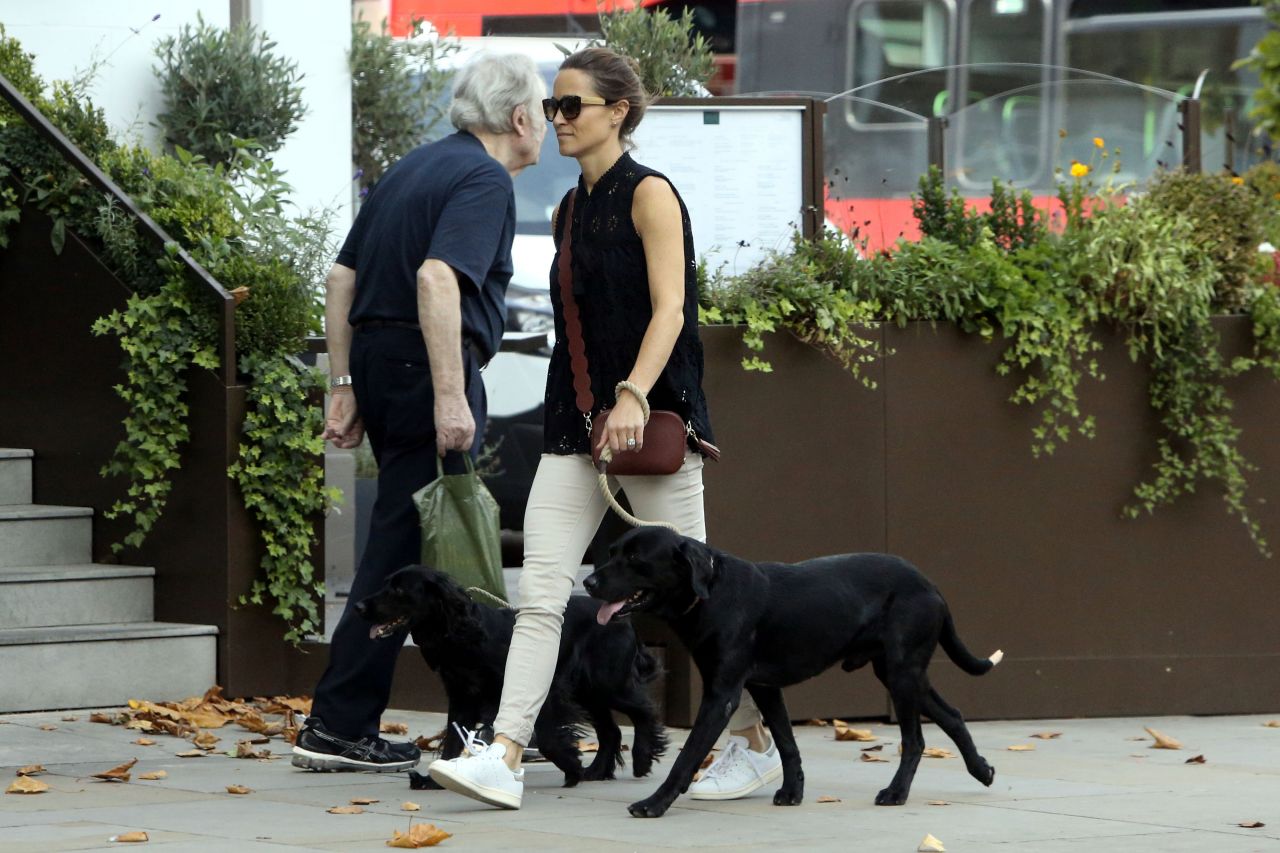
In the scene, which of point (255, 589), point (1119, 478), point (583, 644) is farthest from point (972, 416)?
point (255, 589)

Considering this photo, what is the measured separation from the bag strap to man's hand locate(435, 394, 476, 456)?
16.8 inches

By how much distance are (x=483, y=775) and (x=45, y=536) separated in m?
3.16

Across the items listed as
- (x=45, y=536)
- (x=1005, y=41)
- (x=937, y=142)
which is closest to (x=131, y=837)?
(x=45, y=536)

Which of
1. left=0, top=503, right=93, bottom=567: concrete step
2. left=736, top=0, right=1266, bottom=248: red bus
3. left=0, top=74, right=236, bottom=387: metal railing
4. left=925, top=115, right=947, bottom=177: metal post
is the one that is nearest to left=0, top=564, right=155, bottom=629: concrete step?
left=0, top=503, right=93, bottom=567: concrete step

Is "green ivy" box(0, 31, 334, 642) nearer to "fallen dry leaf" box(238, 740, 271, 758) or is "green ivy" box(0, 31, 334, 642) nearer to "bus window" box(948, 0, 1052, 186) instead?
"fallen dry leaf" box(238, 740, 271, 758)

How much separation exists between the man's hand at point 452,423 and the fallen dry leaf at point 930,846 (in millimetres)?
1751

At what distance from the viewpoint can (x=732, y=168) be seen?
24.1 ft

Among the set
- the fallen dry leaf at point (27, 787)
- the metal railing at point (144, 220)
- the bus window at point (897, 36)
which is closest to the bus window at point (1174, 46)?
the bus window at point (897, 36)

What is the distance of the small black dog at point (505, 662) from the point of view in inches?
208

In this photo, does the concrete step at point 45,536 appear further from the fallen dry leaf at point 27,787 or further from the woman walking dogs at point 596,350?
the woman walking dogs at point 596,350

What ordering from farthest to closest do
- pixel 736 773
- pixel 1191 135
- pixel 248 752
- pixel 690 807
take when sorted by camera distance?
pixel 1191 135 → pixel 248 752 → pixel 736 773 → pixel 690 807

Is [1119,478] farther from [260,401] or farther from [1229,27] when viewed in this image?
[1229,27]

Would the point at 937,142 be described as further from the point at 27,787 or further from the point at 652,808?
the point at 27,787

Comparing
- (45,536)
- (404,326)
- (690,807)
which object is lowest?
(690,807)
